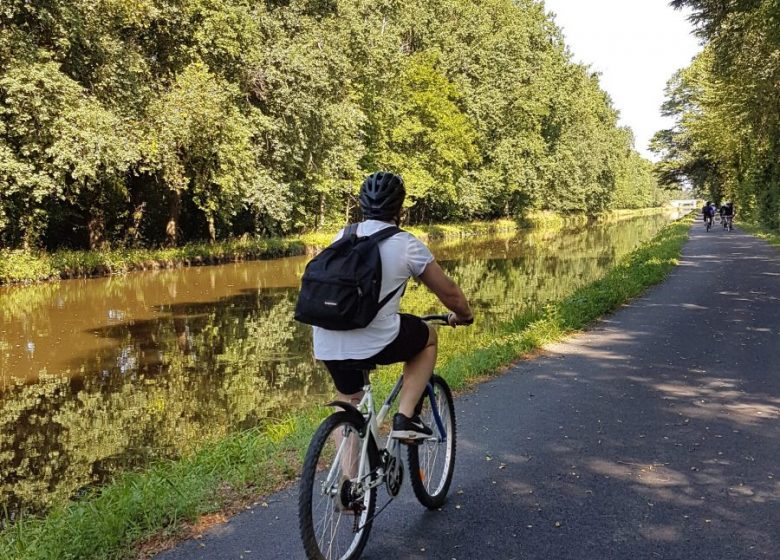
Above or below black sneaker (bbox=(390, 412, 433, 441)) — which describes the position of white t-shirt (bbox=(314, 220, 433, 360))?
above

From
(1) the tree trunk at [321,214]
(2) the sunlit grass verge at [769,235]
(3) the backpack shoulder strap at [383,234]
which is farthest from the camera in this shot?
(1) the tree trunk at [321,214]

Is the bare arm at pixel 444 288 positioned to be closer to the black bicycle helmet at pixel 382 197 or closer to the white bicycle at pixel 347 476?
the white bicycle at pixel 347 476

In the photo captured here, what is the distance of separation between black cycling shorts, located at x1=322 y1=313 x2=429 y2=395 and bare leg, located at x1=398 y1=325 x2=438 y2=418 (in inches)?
2.0

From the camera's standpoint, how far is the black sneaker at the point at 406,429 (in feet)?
11.5

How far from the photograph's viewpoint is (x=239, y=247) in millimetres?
30391

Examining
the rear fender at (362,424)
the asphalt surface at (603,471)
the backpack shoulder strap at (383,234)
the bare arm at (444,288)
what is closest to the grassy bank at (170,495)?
the asphalt surface at (603,471)

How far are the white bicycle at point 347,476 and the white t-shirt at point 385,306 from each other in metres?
Answer: 0.10

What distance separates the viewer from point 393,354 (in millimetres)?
3357

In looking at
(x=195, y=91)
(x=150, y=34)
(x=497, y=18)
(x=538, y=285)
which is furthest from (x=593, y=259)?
(x=497, y=18)

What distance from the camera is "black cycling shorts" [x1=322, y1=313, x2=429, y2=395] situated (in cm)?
332

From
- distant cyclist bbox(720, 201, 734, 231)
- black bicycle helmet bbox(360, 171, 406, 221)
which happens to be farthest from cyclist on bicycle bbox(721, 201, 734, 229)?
black bicycle helmet bbox(360, 171, 406, 221)

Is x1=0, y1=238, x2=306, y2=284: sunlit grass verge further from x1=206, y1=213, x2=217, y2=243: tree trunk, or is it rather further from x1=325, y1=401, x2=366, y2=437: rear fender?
x1=325, y1=401, x2=366, y2=437: rear fender

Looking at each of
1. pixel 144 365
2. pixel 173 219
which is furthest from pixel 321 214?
pixel 144 365

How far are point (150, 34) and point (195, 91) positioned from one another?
11.9ft
